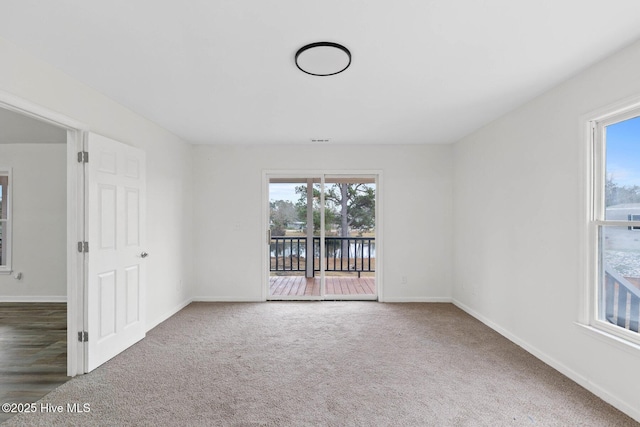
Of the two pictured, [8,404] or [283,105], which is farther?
[283,105]

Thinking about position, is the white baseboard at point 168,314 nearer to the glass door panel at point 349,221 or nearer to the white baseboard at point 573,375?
the glass door panel at point 349,221

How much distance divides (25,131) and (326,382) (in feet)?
16.2

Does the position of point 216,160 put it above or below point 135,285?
above

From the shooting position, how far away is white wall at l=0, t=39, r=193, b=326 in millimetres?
2170

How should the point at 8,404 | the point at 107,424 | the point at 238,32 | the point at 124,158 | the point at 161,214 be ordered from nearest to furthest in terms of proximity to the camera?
1. the point at 238,32
2. the point at 107,424
3. the point at 8,404
4. the point at 124,158
5. the point at 161,214

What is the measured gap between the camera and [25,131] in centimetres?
419

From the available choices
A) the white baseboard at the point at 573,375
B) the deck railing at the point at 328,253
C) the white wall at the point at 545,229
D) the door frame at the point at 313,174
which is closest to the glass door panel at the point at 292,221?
the deck railing at the point at 328,253

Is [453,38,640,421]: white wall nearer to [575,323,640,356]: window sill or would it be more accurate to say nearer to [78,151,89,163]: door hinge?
[575,323,640,356]: window sill

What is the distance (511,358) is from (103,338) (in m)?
3.71

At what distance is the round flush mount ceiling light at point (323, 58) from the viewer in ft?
6.68

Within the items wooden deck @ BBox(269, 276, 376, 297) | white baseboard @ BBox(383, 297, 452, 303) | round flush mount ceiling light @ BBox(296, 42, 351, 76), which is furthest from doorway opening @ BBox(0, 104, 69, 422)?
white baseboard @ BBox(383, 297, 452, 303)

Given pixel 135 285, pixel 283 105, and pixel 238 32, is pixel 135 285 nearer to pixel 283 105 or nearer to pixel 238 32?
pixel 283 105

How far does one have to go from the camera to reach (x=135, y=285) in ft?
10.7

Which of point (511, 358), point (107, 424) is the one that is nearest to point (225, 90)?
point (107, 424)
